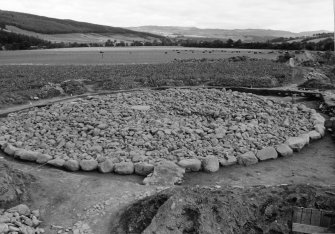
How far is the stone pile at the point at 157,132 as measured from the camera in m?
9.24

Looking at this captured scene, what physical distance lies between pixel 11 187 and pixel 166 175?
3.17m

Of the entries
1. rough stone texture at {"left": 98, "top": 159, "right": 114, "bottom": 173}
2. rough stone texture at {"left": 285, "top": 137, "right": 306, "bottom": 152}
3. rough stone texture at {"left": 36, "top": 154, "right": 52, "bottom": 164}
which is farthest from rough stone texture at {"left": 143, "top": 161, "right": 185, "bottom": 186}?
rough stone texture at {"left": 285, "top": 137, "right": 306, "bottom": 152}

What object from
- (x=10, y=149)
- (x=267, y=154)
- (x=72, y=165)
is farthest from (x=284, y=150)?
(x=10, y=149)

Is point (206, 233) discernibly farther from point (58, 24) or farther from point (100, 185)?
point (58, 24)

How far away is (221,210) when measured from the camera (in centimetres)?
585

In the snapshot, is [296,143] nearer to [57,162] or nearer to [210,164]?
[210,164]

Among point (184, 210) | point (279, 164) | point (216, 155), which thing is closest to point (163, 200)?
point (184, 210)

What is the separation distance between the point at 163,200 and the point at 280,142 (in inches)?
208

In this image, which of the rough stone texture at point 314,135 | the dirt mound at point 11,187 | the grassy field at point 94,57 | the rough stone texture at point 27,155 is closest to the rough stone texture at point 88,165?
the rough stone texture at point 27,155

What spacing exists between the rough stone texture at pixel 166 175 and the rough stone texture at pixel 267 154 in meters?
2.17

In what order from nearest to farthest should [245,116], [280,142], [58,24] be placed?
[280,142] → [245,116] → [58,24]

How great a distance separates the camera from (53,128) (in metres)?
10.8

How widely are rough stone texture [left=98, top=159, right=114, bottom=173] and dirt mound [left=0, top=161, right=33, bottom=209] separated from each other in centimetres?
170

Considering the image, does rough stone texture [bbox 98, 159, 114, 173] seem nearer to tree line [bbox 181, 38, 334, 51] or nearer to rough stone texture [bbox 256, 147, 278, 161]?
rough stone texture [bbox 256, 147, 278, 161]
